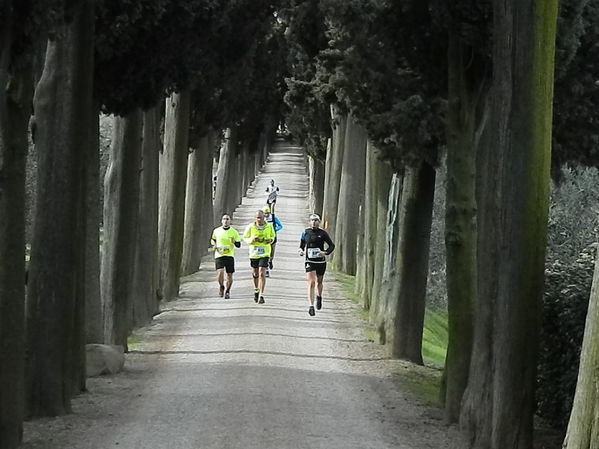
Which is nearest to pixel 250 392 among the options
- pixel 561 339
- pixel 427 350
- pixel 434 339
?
pixel 561 339

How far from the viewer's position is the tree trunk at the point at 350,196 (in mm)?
35688

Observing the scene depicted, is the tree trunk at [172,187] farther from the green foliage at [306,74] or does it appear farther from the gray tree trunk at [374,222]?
the gray tree trunk at [374,222]

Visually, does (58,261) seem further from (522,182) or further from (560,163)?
(560,163)

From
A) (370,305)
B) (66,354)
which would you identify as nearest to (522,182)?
(66,354)

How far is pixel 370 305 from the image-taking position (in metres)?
26.9

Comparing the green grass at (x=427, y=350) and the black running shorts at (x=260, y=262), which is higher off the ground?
the black running shorts at (x=260, y=262)

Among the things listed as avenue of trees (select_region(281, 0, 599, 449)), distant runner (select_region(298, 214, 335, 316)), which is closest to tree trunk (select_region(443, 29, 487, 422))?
avenue of trees (select_region(281, 0, 599, 449))

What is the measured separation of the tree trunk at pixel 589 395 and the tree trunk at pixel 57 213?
7492mm

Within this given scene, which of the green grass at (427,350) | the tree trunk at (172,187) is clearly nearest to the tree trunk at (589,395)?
the green grass at (427,350)

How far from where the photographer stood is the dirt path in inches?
516

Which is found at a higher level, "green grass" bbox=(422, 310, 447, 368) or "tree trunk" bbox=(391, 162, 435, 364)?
"tree trunk" bbox=(391, 162, 435, 364)

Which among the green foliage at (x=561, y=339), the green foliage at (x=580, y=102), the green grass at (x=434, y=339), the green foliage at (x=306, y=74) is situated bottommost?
the green grass at (x=434, y=339)

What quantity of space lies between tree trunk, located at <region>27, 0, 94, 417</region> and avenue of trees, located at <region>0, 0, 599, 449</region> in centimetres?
2

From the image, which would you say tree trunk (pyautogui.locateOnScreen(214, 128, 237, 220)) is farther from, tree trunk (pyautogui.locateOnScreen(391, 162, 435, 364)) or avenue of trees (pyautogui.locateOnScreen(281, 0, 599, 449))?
tree trunk (pyautogui.locateOnScreen(391, 162, 435, 364))
